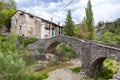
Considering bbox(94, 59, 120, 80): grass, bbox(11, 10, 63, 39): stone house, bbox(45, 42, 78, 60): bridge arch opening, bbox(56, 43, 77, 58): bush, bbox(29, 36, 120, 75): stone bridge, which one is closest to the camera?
bbox(29, 36, 120, 75): stone bridge

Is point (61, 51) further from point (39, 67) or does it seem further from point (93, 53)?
point (93, 53)

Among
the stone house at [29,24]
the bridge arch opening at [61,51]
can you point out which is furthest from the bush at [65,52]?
the stone house at [29,24]

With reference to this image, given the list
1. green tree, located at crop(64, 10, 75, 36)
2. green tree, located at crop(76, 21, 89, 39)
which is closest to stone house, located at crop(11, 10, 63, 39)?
green tree, located at crop(64, 10, 75, 36)

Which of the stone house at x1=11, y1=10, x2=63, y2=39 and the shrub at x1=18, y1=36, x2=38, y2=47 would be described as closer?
the shrub at x1=18, y1=36, x2=38, y2=47

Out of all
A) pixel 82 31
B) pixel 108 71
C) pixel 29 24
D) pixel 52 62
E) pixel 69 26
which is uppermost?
pixel 29 24

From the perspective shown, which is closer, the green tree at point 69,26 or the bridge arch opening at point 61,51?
the bridge arch opening at point 61,51

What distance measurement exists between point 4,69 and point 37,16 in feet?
88.0

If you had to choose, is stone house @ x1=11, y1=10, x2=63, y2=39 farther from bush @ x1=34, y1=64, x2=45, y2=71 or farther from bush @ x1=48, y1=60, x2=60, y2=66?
bush @ x1=34, y1=64, x2=45, y2=71

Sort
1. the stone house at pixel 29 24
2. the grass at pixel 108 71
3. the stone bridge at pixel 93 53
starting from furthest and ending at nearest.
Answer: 1. the stone house at pixel 29 24
2. the grass at pixel 108 71
3. the stone bridge at pixel 93 53

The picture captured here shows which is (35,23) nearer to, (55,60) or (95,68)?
(55,60)

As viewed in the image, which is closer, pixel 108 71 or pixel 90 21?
pixel 108 71

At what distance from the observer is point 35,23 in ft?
146

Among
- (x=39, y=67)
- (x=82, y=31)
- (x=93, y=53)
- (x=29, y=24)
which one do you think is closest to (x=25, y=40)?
(x=29, y=24)

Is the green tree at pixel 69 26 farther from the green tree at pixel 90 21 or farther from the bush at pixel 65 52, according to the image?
the green tree at pixel 90 21
